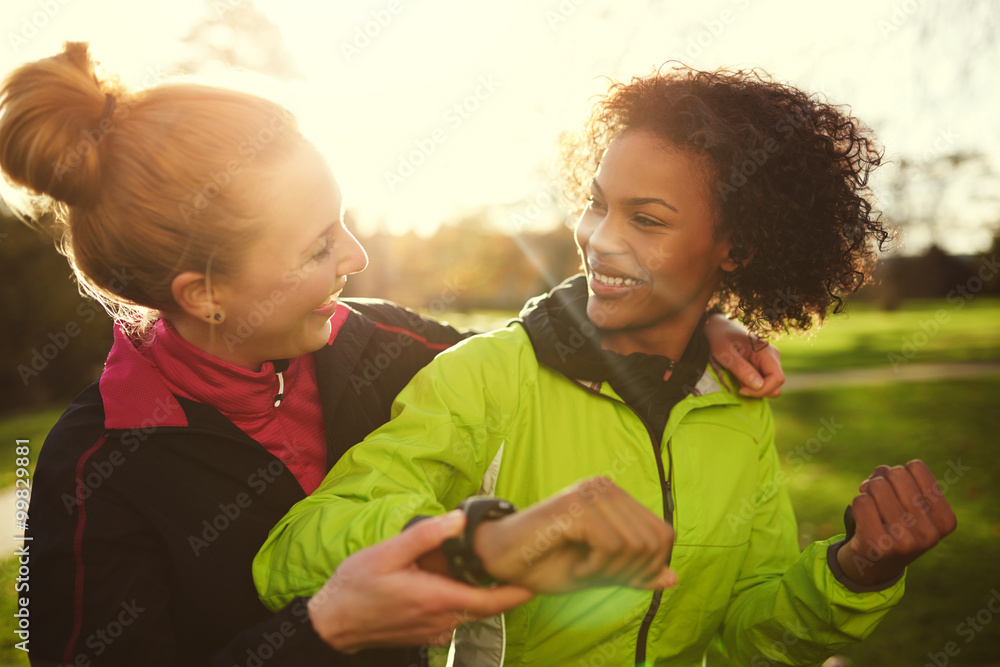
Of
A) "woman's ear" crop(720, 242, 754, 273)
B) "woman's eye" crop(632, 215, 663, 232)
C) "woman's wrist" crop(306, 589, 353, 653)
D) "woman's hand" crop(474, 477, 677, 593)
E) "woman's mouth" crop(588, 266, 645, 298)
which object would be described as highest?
"woman's eye" crop(632, 215, 663, 232)

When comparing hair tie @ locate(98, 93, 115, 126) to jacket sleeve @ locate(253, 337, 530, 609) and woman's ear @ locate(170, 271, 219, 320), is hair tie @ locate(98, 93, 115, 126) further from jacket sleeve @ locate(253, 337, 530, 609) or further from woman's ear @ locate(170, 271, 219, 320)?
jacket sleeve @ locate(253, 337, 530, 609)

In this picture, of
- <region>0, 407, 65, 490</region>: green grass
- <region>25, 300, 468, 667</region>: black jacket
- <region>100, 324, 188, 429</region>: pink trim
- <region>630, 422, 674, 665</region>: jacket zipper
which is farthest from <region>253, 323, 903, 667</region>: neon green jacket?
<region>0, 407, 65, 490</region>: green grass

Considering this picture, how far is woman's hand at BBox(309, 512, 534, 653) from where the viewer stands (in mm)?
1152

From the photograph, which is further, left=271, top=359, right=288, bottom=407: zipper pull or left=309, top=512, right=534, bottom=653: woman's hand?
left=271, top=359, right=288, bottom=407: zipper pull

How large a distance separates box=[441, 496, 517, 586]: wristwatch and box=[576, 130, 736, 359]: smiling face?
0.96 m

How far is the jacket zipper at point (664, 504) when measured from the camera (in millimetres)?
1874

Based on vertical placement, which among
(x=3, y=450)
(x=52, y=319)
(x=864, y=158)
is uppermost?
(x=864, y=158)

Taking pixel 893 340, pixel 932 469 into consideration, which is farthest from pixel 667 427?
pixel 893 340

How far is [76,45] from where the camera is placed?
1.68 m

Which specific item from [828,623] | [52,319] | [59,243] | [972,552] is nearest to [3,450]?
[52,319]

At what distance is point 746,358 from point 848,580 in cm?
78

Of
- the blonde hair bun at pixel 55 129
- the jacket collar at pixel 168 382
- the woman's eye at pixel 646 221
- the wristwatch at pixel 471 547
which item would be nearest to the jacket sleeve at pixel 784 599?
the woman's eye at pixel 646 221

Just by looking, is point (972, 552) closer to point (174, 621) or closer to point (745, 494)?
point (745, 494)

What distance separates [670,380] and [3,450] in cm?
1001
